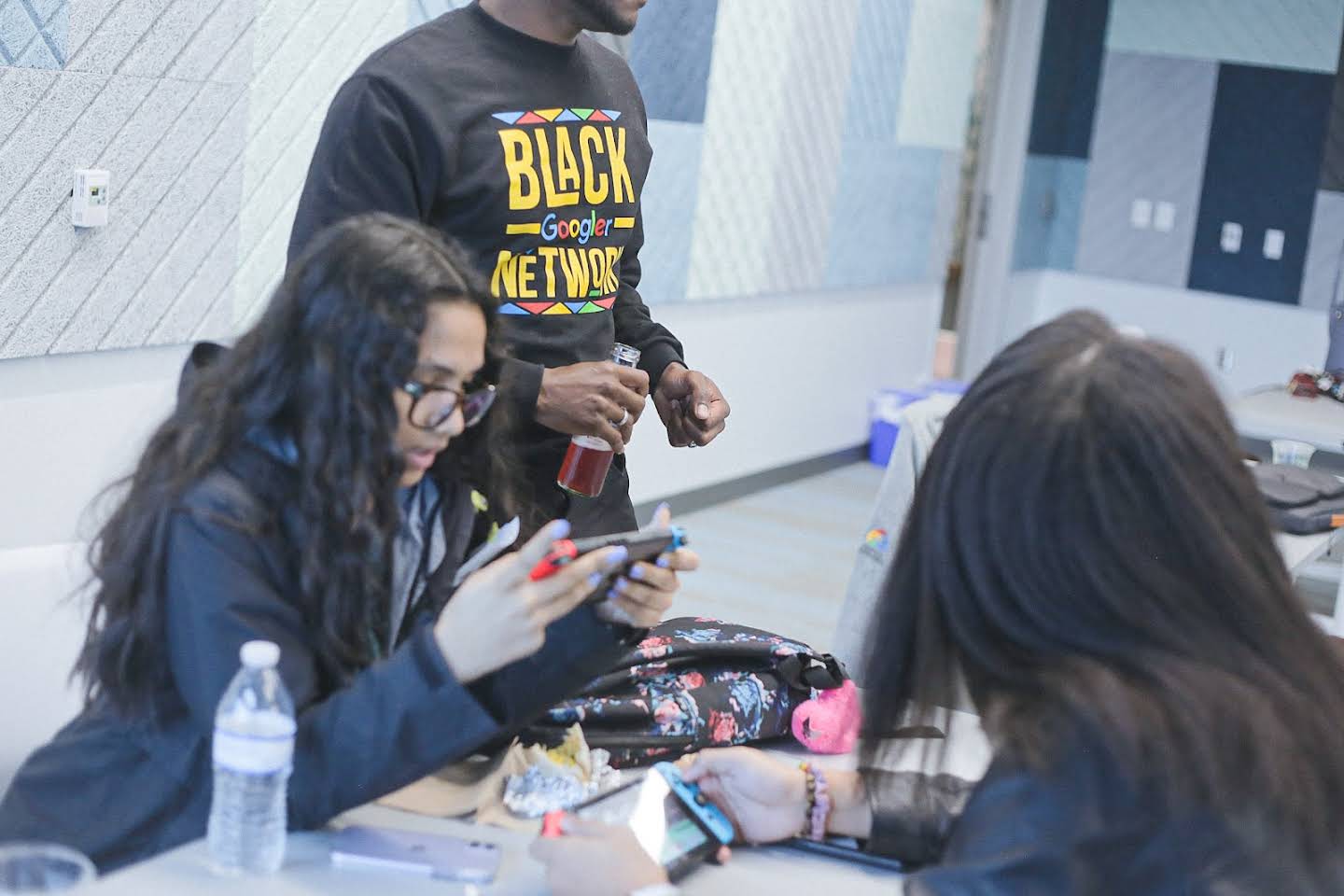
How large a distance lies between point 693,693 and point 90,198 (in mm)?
1871

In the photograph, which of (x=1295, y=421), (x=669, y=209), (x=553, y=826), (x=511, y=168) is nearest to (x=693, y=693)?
(x=553, y=826)

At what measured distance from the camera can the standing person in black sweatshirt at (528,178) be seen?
2105 mm

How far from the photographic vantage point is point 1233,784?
3.79ft

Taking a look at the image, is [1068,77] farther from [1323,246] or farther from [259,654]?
[259,654]

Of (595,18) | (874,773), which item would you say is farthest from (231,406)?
(595,18)

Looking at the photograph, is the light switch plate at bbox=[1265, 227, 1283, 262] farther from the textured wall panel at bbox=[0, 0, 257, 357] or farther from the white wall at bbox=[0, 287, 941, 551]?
the textured wall panel at bbox=[0, 0, 257, 357]

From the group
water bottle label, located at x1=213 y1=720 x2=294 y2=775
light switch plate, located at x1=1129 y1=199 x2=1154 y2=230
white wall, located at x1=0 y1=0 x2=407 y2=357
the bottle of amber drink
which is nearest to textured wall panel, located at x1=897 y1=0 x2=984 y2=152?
light switch plate, located at x1=1129 y1=199 x2=1154 y2=230

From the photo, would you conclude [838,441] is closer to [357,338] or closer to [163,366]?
[163,366]

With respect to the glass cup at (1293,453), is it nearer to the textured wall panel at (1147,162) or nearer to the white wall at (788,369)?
the white wall at (788,369)

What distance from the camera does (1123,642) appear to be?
120cm

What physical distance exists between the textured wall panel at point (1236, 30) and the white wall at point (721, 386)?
6.01 ft

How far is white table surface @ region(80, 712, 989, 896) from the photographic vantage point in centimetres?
133

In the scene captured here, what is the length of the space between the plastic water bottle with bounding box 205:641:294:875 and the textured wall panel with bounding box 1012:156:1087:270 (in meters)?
7.06

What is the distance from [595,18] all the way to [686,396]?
0.61m
